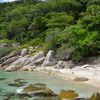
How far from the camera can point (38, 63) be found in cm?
4869

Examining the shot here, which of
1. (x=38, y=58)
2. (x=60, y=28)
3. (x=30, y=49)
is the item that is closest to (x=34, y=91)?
(x=38, y=58)

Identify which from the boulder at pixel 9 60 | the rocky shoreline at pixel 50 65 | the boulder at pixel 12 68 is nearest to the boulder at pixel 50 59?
the rocky shoreline at pixel 50 65

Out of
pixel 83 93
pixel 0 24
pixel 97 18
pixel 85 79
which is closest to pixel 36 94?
pixel 83 93

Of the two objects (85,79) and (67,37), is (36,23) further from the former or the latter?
(85,79)

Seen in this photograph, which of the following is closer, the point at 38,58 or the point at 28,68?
the point at 28,68

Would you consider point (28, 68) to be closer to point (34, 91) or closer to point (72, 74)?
point (72, 74)

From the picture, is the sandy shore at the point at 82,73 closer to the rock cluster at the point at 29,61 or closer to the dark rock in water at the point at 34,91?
the rock cluster at the point at 29,61

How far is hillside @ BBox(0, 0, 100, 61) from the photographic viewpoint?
4594 cm

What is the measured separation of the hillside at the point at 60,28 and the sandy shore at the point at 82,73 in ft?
12.8

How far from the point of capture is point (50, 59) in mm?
46875

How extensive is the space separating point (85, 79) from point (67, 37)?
18.1 meters

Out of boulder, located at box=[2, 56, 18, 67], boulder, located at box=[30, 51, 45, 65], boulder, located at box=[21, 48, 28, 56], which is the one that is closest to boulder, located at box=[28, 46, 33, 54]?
boulder, located at box=[21, 48, 28, 56]

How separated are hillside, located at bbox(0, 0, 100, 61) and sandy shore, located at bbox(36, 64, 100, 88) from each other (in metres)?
3.90

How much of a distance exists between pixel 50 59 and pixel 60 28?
16.3 meters
